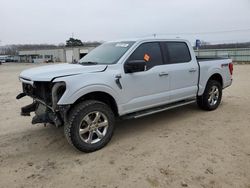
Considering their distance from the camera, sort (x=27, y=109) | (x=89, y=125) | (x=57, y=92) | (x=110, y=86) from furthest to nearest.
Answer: (x=27, y=109) < (x=110, y=86) < (x=89, y=125) < (x=57, y=92)

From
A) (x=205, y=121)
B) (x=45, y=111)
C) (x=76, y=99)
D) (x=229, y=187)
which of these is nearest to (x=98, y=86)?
(x=76, y=99)

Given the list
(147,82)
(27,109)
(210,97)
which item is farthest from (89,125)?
(210,97)

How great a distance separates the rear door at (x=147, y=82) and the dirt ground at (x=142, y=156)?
0.63 meters

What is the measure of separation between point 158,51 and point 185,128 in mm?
1662

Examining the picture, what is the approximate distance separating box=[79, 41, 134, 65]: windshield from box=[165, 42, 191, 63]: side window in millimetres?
943

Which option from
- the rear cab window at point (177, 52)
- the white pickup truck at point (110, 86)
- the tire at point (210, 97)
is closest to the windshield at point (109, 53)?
the white pickup truck at point (110, 86)

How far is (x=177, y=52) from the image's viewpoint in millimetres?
5609

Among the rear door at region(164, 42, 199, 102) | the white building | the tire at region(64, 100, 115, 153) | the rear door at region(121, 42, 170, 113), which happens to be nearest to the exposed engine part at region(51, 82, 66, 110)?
the tire at region(64, 100, 115, 153)

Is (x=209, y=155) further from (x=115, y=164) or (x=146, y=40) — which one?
(x=146, y=40)

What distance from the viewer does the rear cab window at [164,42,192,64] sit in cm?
537

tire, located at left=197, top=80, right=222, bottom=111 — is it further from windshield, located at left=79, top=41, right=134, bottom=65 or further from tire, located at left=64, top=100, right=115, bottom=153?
tire, located at left=64, top=100, right=115, bottom=153

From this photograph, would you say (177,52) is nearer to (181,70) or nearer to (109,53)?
(181,70)

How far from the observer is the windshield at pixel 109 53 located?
475 cm

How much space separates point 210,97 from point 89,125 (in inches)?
143
